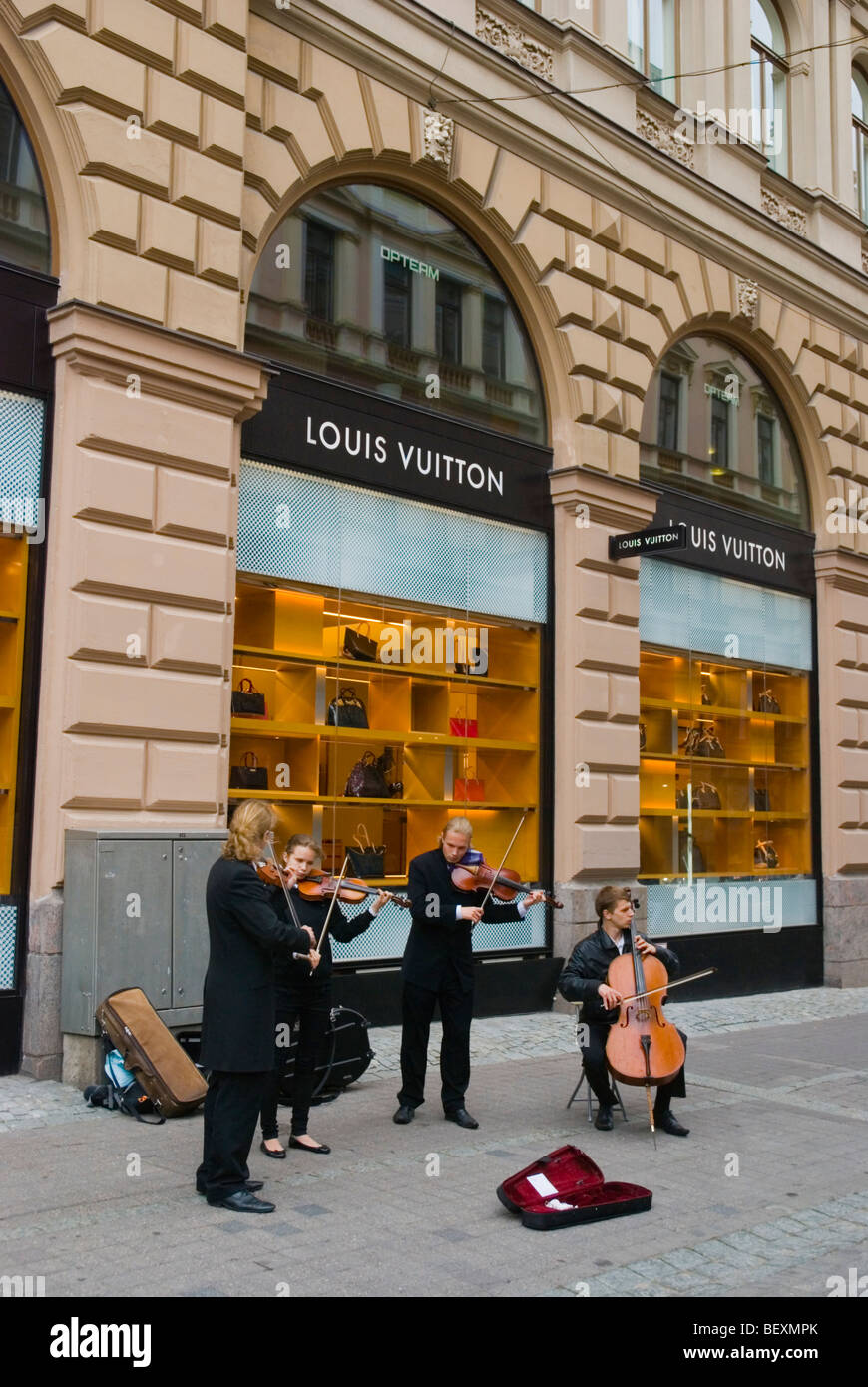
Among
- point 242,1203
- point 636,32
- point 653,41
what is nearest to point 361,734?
point 242,1203

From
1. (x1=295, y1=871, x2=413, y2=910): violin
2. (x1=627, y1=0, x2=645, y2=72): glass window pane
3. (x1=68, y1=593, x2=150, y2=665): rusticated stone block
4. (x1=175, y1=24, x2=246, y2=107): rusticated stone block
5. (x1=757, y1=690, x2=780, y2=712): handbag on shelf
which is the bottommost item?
(x1=295, y1=871, x2=413, y2=910): violin

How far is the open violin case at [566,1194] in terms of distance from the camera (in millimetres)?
5605

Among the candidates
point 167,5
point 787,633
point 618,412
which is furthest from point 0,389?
point 787,633

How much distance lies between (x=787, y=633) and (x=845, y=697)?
45.5 inches

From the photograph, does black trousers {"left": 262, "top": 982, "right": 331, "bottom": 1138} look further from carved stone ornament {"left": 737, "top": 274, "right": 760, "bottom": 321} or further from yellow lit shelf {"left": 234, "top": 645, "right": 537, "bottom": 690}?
carved stone ornament {"left": 737, "top": 274, "right": 760, "bottom": 321}

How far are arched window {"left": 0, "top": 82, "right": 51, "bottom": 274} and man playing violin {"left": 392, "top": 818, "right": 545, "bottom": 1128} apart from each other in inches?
188

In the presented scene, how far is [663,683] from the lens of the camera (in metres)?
14.0

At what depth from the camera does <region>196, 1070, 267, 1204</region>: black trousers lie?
5723mm

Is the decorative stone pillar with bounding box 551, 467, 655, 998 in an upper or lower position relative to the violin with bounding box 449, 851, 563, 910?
upper

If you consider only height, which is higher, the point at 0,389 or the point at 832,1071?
the point at 0,389

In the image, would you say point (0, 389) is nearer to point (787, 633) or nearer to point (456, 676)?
point (456, 676)

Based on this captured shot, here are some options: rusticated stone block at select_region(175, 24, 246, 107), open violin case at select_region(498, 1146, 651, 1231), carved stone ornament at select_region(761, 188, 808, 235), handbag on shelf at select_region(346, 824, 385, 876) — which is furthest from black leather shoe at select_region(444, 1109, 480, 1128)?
carved stone ornament at select_region(761, 188, 808, 235)

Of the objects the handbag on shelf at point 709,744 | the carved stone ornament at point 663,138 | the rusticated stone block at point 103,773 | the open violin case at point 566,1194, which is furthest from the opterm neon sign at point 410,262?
the open violin case at point 566,1194

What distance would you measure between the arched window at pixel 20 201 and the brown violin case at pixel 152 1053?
15.7 ft
